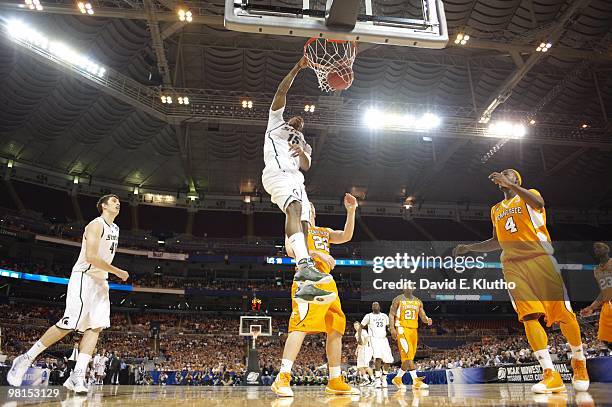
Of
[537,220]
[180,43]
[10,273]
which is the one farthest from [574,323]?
[10,273]

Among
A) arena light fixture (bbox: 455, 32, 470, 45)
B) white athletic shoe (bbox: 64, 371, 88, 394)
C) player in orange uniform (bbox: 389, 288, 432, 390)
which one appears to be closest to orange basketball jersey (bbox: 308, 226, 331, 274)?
white athletic shoe (bbox: 64, 371, 88, 394)

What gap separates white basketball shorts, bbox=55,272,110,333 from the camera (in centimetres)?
484

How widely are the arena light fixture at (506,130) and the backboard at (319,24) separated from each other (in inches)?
721

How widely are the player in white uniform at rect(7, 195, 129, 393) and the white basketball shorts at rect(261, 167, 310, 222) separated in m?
1.80

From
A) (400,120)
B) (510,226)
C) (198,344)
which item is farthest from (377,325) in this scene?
(198,344)

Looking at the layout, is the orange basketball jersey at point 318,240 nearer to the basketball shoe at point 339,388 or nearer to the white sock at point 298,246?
the white sock at point 298,246

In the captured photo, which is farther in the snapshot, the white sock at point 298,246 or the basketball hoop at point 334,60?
the basketball hoop at point 334,60

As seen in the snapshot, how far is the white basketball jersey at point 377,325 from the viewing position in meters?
10.6

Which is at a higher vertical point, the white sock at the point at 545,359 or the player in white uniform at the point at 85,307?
the player in white uniform at the point at 85,307

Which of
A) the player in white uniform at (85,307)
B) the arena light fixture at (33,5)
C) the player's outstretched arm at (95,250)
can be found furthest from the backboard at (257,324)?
the player's outstretched arm at (95,250)

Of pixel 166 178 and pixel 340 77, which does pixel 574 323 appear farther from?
pixel 166 178

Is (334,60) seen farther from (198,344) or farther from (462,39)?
(198,344)

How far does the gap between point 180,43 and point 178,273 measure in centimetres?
2092

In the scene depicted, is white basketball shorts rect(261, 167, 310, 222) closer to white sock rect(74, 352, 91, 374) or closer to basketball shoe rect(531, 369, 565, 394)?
basketball shoe rect(531, 369, 565, 394)
